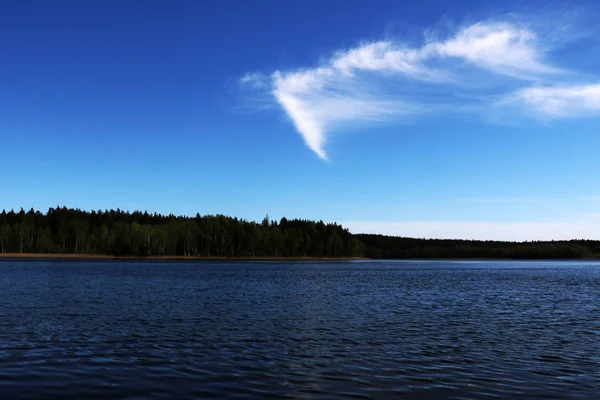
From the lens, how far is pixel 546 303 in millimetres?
58875

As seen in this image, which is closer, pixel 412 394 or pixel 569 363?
pixel 412 394

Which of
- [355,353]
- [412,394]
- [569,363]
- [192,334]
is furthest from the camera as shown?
[192,334]

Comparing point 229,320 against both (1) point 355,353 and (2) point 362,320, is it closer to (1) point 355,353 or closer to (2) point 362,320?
(2) point 362,320

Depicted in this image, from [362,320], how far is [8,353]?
2444 cm

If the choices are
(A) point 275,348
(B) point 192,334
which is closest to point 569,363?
(A) point 275,348

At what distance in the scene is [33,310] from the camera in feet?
146

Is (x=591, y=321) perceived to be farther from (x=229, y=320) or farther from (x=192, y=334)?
(x=192, y=334)

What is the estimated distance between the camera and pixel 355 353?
27.5 m

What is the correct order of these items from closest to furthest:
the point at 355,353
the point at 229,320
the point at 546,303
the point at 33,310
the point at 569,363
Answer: the point at 569,363 < the point at 355,353 < the point at 229,320 < the point at 33,310 < the point at 546,303

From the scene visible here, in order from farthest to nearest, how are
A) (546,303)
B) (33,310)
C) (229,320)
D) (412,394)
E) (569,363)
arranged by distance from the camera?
(546,303), (33,310), (229,320), (569,363), (412,394)

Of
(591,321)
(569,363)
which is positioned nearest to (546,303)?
(591,321)

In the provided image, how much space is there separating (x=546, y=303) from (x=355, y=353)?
40.0m

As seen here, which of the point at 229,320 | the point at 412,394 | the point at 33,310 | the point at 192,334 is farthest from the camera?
the point at 33,310

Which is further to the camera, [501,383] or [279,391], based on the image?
[501,383]
